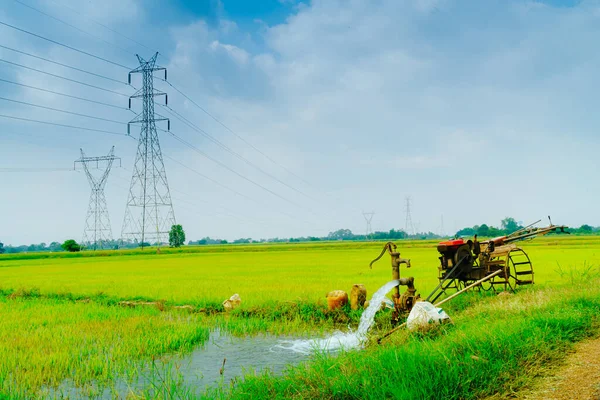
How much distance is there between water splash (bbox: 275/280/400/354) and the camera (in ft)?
24.8

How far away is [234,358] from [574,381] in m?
4.89

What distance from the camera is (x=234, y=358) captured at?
287 inches

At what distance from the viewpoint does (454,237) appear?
962 centimetres

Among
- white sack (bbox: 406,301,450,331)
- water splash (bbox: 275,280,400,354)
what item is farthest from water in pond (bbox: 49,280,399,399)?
white sack (bbox: 406,301,450,331)

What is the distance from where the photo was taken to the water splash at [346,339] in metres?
7.56

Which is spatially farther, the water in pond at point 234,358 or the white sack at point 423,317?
the white sack at point 423,317

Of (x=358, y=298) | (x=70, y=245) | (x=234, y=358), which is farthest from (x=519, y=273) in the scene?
(x=70, y=245)

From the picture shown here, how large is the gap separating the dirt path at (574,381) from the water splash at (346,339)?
323 cm

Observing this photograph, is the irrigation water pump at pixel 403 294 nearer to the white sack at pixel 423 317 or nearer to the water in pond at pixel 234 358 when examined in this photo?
the water in pond at pixel 234 358

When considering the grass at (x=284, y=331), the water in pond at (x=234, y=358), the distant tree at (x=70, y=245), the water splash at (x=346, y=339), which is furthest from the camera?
the distant tree at (x=70, y=245)

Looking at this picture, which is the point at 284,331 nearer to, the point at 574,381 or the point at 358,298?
the point at 358,298

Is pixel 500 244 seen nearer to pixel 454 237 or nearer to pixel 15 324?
pixel 454 237

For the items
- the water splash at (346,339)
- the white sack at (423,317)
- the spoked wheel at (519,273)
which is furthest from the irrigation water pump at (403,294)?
the spoked wheel at (519,273)

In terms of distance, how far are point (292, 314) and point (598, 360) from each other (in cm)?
671
